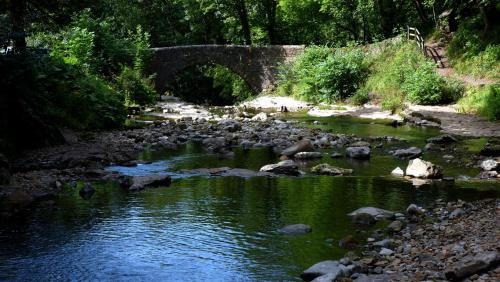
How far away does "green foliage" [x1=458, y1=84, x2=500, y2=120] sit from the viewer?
19234 millimetres

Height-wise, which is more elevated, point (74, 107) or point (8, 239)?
point (74, 107)

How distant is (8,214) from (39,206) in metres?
0.57

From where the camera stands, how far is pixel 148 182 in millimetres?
10773

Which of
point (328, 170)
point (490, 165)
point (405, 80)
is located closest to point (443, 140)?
point (490, 165)

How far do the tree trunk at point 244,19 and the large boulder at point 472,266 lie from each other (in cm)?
3521

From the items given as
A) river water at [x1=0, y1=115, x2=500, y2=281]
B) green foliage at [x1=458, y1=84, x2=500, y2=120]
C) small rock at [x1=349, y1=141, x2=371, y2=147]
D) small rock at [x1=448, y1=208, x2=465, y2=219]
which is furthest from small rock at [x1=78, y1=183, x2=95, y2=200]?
green foliage at [x1=458, y1=84, x2=500, y2=120]

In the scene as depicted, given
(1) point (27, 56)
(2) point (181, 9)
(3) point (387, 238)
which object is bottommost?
(3) point (387, 238)

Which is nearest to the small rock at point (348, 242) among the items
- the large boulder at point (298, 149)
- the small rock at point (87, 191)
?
the small rock at point (87, 191)

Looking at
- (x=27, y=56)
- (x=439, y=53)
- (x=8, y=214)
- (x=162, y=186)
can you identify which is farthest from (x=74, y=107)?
(x=439, y=53)

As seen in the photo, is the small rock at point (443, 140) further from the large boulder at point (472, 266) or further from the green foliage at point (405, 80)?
the large boulder at point (472, 266)

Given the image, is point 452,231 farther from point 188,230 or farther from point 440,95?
point 440,95

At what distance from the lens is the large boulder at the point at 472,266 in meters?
5.49

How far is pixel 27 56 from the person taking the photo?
14023 mm

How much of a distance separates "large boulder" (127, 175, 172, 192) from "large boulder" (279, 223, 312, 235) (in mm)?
3579
